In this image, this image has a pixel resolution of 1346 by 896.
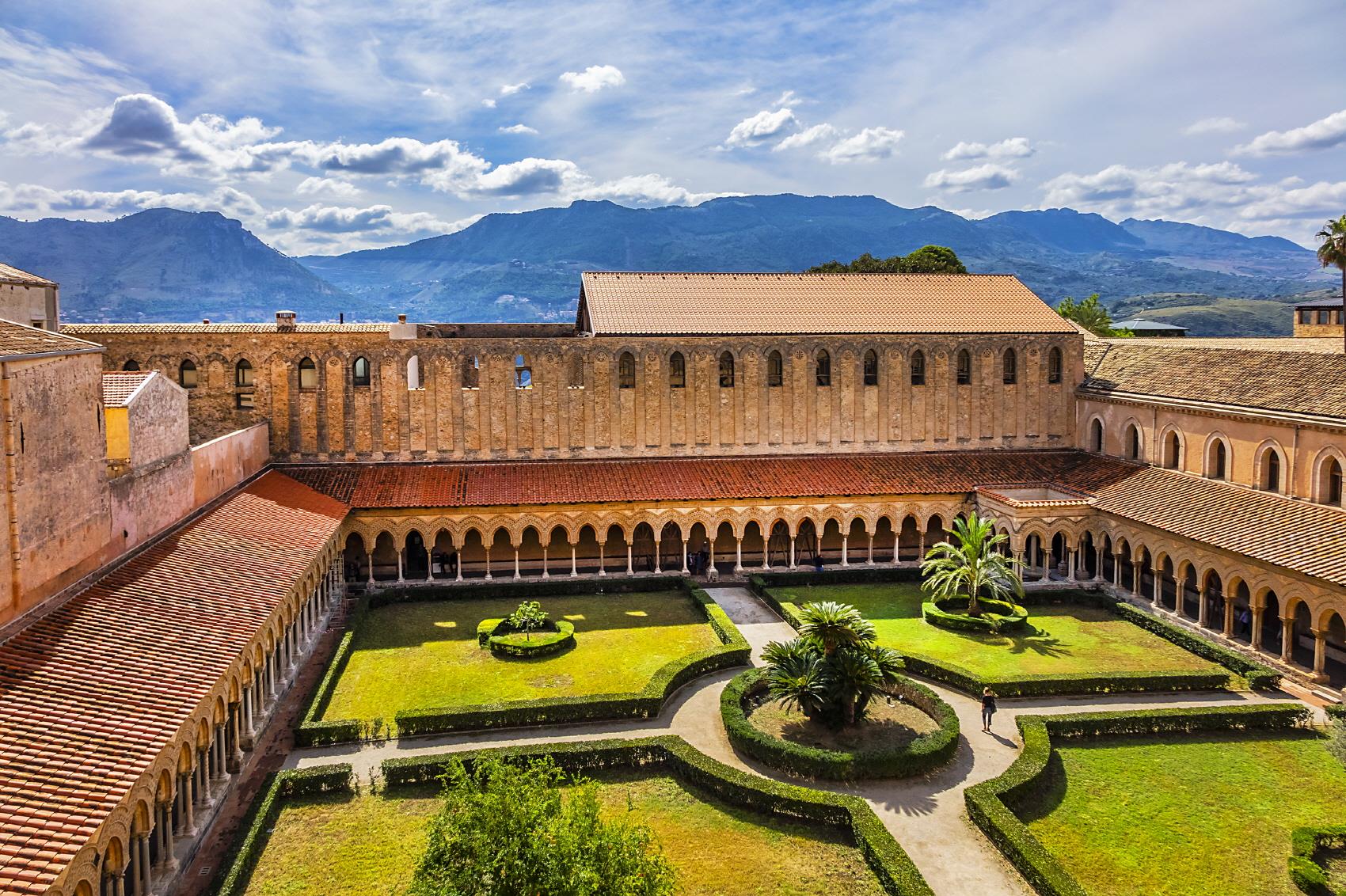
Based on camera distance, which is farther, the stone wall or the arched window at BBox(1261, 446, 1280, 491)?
the stone wall

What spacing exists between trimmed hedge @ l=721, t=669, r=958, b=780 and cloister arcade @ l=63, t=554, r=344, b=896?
1160 cm

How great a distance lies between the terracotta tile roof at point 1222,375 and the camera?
3038 centimetres

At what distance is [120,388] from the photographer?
78.1ft

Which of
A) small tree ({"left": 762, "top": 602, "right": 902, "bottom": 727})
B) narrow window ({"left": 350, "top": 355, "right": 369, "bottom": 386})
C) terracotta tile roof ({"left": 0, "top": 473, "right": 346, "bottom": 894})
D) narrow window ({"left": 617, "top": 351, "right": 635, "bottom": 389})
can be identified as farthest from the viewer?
narrow window ({"left": 617, "top": 351, "right": 635, "bottom": 389})

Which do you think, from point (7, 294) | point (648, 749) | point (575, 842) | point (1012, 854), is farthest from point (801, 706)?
point (7, 294)

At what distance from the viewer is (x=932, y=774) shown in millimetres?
20859

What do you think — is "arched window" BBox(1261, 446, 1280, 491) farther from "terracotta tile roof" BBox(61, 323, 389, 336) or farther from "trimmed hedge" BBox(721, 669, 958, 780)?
"terracotta tile roof" BBox(61, 323, 389, 336)

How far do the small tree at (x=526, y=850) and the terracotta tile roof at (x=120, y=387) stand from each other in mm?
15952

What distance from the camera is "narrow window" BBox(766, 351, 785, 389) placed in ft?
138

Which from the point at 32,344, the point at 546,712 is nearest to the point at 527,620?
the point at 546,712

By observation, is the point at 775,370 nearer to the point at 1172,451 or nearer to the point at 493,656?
the point at 1172,451

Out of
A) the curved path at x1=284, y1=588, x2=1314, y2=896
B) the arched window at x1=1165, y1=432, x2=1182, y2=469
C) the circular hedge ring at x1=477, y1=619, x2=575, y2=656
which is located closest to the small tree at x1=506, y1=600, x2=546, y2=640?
the circular hedge ring at x1=477, y1=619, x2=575, y2=656

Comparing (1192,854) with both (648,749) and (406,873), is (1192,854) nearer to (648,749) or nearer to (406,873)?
(648,749)

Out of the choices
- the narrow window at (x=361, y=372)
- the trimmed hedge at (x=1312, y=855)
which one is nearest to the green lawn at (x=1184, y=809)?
the trimmed hedge at (x=1312, y=855)
